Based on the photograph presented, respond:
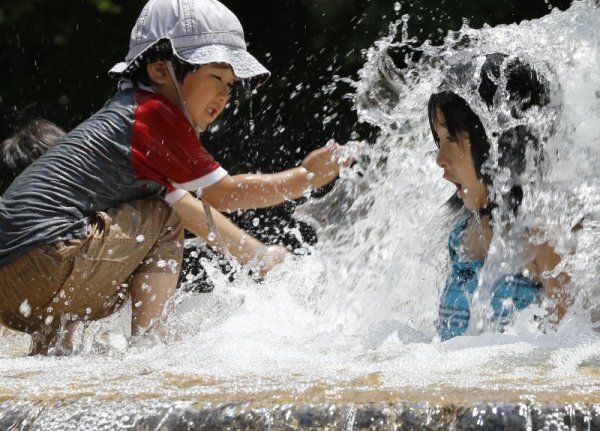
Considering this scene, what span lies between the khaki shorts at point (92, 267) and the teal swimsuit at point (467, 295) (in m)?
0.73

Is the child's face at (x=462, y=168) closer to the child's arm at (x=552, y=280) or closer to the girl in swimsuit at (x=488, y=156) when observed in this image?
the girl in swimsuit at (x=488, y=156)

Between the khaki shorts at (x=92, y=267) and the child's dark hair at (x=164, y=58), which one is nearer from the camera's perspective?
the khaki shorts at (x=92, y=267)

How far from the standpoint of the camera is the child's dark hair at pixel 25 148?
12.6ft

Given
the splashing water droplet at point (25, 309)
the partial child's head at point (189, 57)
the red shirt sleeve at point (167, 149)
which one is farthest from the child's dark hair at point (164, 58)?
the splashing water droplet at point (25, 309)

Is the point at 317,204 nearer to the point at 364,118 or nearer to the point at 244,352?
the point at 364,118

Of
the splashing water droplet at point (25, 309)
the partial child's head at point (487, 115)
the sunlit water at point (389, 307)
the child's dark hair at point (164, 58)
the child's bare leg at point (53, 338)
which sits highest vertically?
the child's dark hair at point (164, 58)

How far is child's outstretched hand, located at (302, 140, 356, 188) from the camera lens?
2965mm

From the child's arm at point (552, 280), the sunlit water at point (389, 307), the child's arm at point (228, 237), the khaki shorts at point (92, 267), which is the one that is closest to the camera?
the sunlit water at point (389, 307)

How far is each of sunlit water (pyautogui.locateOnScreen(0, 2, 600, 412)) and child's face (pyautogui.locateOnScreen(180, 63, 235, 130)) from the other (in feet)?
1.52

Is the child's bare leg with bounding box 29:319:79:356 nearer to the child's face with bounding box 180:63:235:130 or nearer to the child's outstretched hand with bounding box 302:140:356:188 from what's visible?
the child's face with bounding box 180:63:235:130

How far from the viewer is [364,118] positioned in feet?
11.1

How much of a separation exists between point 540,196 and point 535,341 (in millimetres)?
573

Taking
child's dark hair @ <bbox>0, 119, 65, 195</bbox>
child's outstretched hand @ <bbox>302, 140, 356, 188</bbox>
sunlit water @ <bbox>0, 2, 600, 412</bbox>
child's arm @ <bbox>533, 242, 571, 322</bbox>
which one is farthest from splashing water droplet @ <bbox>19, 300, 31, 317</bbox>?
child's arm @ <bbox>533, 242, 571, 322</bbox>

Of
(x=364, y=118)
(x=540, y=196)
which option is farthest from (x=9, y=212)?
(x=540, y=196)
